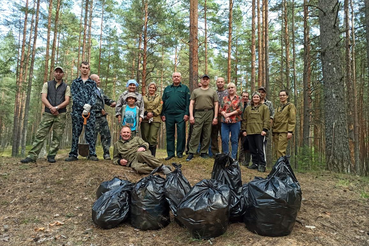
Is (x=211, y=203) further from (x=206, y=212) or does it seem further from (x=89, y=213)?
(x=89, y=213)

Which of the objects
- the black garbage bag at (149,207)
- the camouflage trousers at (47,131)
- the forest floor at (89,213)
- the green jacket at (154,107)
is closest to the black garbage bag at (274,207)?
the forest floor at (89,213)

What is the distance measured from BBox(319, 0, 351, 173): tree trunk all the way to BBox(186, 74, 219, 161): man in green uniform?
135 inches

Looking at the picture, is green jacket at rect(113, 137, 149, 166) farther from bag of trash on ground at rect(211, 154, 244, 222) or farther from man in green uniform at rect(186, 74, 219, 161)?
bag of trash on ground at rect(211, 154, 244, 222)

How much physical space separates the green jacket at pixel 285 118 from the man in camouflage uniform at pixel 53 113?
507 cm

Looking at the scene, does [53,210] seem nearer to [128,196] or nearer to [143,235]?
[128,196]

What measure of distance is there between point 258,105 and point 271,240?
3915mm

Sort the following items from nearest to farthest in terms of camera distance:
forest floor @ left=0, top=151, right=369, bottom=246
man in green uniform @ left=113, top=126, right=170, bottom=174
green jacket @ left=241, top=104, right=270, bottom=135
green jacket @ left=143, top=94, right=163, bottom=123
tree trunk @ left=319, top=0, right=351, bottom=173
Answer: forest floor @ left=0, top=151, right=369, bottom=246 < man in green uniform @ left=113, top=126, right=170, bottom=174 < green jacket @ left=241, top=104, right=270, bottom=135 < green jacket @ left=143, top=94, right=163, bottom=123 < tree trunk @ left=319, top=0, right=351, bottom=173

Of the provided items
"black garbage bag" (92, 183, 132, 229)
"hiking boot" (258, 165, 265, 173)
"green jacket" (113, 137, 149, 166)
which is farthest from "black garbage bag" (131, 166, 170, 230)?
"hiking boot" (258, 165, 265, 173)

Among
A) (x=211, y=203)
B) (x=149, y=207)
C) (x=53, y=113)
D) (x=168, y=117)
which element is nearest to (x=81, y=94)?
(x=53, y=113)

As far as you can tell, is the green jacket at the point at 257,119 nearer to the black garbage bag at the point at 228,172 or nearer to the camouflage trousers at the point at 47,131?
the black garbage bag at the point at 228,172

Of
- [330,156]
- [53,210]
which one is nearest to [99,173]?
[53,210]

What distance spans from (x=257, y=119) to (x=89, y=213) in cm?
414

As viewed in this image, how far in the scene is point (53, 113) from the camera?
502cm

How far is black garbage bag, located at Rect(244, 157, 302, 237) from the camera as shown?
98.3 inches
